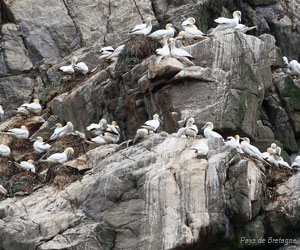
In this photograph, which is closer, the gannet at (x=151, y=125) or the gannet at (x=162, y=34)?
the gannet at (x=151, y=125)

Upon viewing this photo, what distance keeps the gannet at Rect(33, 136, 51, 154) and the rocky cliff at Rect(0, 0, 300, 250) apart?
32cm

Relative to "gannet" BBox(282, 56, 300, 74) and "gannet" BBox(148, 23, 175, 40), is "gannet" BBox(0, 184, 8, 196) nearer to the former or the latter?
"gannet" BBox(148, 23, 175, 40)

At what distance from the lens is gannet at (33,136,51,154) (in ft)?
96.7

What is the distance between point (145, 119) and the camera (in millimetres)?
28984

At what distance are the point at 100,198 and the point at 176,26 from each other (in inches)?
421

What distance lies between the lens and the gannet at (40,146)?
29469 millimetres

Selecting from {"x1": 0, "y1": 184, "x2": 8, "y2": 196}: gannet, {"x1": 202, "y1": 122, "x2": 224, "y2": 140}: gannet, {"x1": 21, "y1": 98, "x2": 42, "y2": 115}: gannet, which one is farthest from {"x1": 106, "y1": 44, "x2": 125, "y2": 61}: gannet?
{"x1": 0, "y1": 184, "x2": 8, "y2": 196}: gannet

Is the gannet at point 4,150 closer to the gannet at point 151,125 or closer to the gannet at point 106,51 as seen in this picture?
the gannet at point 106,51

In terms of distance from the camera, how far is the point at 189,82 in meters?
28.1

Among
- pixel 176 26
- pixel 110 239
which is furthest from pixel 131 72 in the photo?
pixel 110 239

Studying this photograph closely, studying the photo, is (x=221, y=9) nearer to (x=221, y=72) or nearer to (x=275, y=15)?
(x=275, y=15)

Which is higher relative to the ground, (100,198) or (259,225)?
(100,198)

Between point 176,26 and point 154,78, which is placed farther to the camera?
point 176,26

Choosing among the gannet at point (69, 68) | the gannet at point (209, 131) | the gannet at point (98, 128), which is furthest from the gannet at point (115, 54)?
the gannet at point (209, 131)
